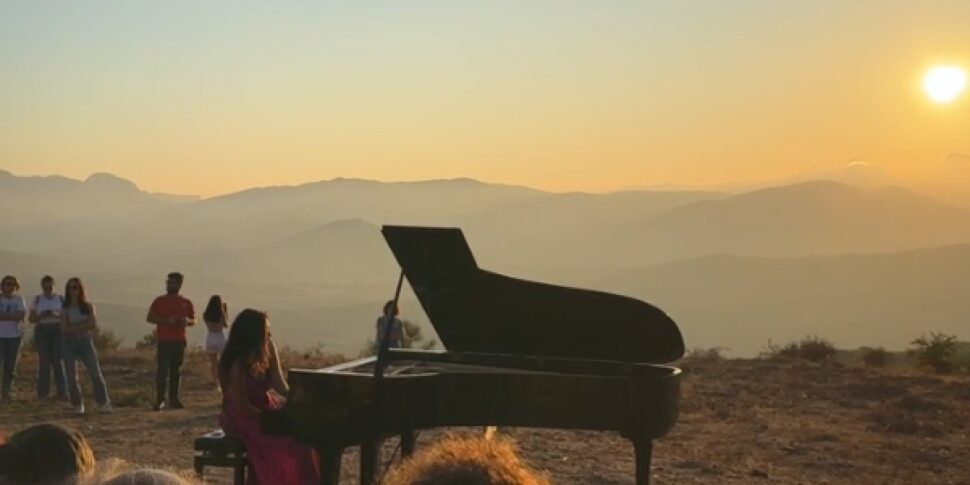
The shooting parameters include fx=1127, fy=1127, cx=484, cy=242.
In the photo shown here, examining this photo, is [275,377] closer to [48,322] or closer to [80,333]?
[80,333]

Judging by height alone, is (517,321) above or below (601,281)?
below

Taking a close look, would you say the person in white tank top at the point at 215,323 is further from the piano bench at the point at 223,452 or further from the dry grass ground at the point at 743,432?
the piano bench at the point at 223,452

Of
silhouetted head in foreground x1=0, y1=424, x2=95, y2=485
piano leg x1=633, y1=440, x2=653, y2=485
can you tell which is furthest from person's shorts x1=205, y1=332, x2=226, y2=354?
silhouetted head in foreground x1=0, y1=424, x2=95, y2=485

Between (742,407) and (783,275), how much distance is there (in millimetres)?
158461

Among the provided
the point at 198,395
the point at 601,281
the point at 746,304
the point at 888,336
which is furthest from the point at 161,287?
the point at 198,395

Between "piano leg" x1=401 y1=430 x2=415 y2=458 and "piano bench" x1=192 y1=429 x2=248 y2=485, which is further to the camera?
"piano leg" x1=401 y1=430 x2=415 y2=458

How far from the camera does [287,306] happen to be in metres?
154

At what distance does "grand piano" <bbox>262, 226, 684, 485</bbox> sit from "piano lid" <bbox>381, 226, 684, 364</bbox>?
1 cm

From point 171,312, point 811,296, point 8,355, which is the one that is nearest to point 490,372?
point 171,312

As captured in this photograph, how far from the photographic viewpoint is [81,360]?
14.7 metres

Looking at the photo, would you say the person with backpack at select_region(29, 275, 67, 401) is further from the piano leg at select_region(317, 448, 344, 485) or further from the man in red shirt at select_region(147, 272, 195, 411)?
the piano leg at select_region(317, 448, 344, 485)

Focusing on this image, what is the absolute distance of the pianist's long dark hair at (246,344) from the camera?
8148 millimetres

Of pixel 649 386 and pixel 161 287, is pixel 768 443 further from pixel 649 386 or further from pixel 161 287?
pixel 161 287

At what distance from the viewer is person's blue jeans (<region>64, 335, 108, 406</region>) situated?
47.8 feet
